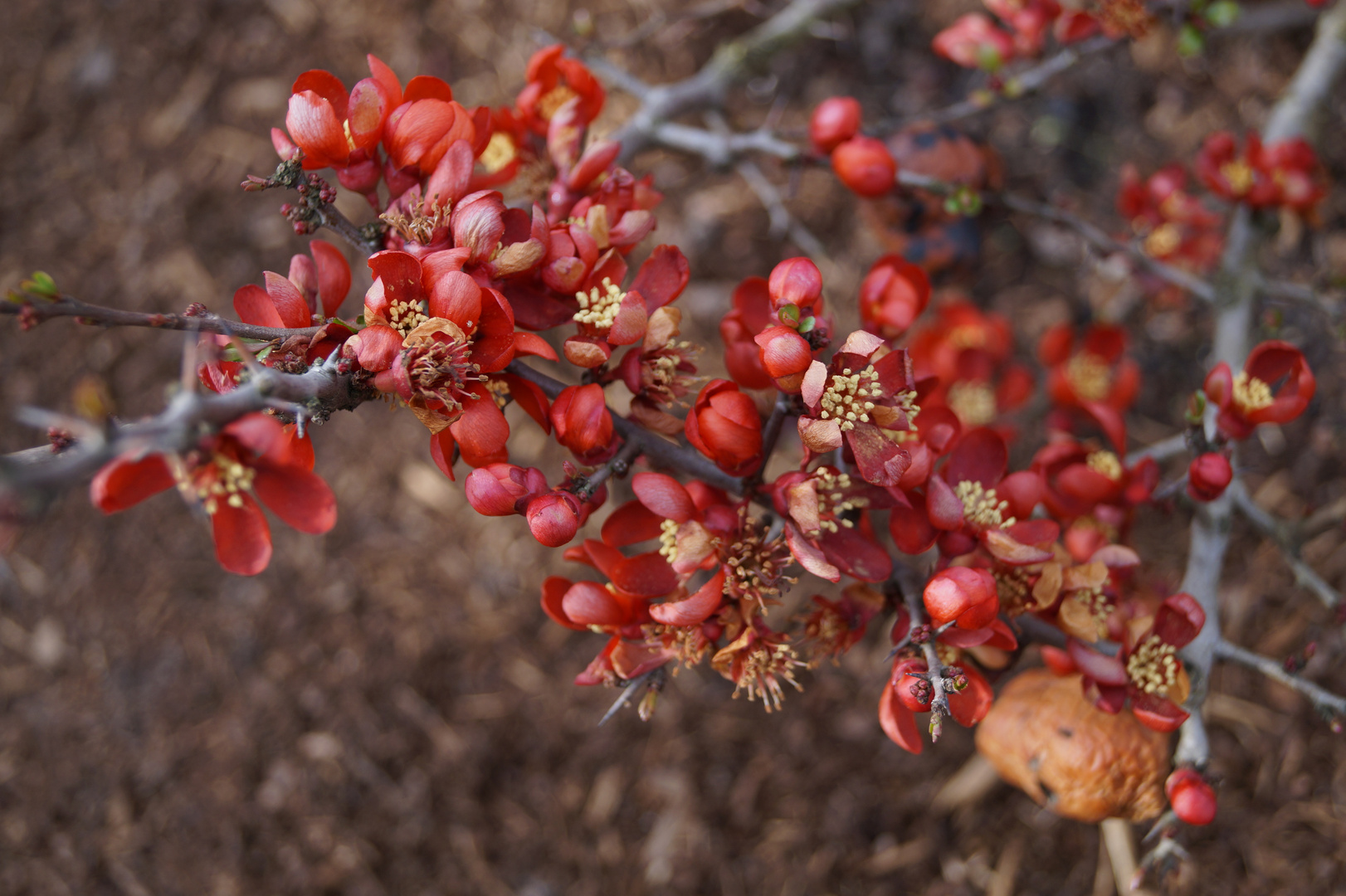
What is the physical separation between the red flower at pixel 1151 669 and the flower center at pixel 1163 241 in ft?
4.29

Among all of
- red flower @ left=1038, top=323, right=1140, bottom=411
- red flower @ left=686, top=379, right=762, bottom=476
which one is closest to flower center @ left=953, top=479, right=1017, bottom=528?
red flower @ left=686, top=379, right=762, bottom=476

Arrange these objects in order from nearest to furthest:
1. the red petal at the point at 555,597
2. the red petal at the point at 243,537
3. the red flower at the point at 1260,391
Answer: the red petal at the point at 243,537 → the red petal at the point at 555,597 → the red flower at the point at 1260,391

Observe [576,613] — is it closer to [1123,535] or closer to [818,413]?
[818,413]

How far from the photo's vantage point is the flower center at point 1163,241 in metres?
2.22

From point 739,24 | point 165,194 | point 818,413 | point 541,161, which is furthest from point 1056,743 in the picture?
point 165,194

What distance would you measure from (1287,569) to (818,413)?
2.04 m

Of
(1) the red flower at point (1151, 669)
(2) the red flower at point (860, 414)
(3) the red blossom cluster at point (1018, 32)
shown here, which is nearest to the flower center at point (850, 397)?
(2) the red flower at point (860, 414)

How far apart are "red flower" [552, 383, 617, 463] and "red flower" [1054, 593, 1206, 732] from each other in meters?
0.84

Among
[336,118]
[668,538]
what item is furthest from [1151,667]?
[336,118]

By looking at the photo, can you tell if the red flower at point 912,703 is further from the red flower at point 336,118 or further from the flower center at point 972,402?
the flower center at point 972,402

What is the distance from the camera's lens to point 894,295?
152 centimetres

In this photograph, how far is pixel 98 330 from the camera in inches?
113

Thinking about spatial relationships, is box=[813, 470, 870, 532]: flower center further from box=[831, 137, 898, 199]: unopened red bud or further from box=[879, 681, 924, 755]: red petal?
box=[831, 137, 898, 199]: unopened red bud

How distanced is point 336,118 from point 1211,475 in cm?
154
